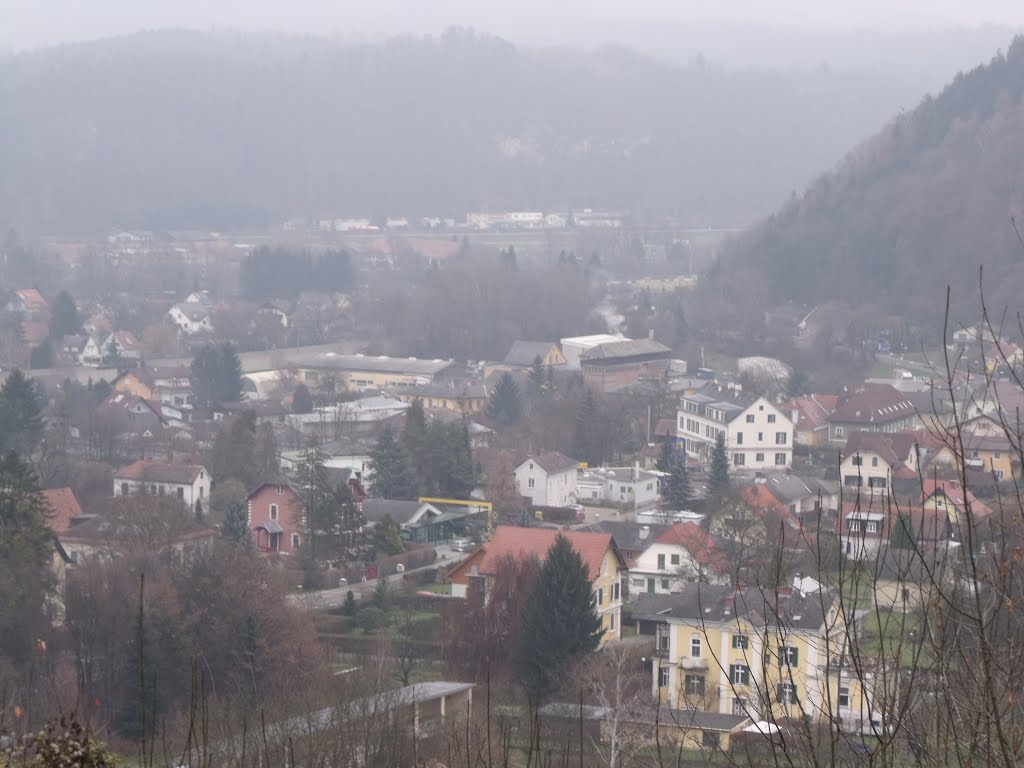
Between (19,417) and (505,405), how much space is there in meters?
5.25

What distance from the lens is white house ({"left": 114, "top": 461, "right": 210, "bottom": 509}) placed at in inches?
442

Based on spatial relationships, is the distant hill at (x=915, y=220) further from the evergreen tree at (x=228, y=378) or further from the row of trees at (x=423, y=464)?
the row of trees at (x=423, y=464)

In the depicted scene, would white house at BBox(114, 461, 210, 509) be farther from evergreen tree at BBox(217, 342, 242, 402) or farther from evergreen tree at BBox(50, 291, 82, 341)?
evergreen tree at BBox(50, 291, 82, 341)

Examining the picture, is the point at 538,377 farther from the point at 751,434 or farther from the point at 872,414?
the point at 751,434

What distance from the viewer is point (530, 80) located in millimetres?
68562

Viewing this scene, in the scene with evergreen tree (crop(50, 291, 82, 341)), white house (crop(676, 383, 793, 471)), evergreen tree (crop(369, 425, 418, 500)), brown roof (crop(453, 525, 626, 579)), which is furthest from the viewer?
evergreen tree (crop(50, 291, 82, 341))

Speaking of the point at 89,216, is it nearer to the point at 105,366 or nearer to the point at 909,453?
the point at 105,366

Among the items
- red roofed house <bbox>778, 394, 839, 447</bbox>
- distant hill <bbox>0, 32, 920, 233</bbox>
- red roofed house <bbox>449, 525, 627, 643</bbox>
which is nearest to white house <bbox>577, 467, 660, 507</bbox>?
red roofed house <bbox>778, 394, 839, 447</bbox>

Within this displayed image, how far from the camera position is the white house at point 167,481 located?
11219 mm

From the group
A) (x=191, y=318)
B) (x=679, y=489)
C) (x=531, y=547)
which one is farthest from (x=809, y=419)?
(x=191, y=318)

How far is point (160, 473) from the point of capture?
37.3ft

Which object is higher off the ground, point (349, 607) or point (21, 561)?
point (21, 561)

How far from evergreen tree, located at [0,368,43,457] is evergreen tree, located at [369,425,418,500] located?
2.67 meters

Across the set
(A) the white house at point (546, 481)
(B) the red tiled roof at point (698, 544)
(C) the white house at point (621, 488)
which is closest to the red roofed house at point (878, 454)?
(C) the white house at point (621, 488)
